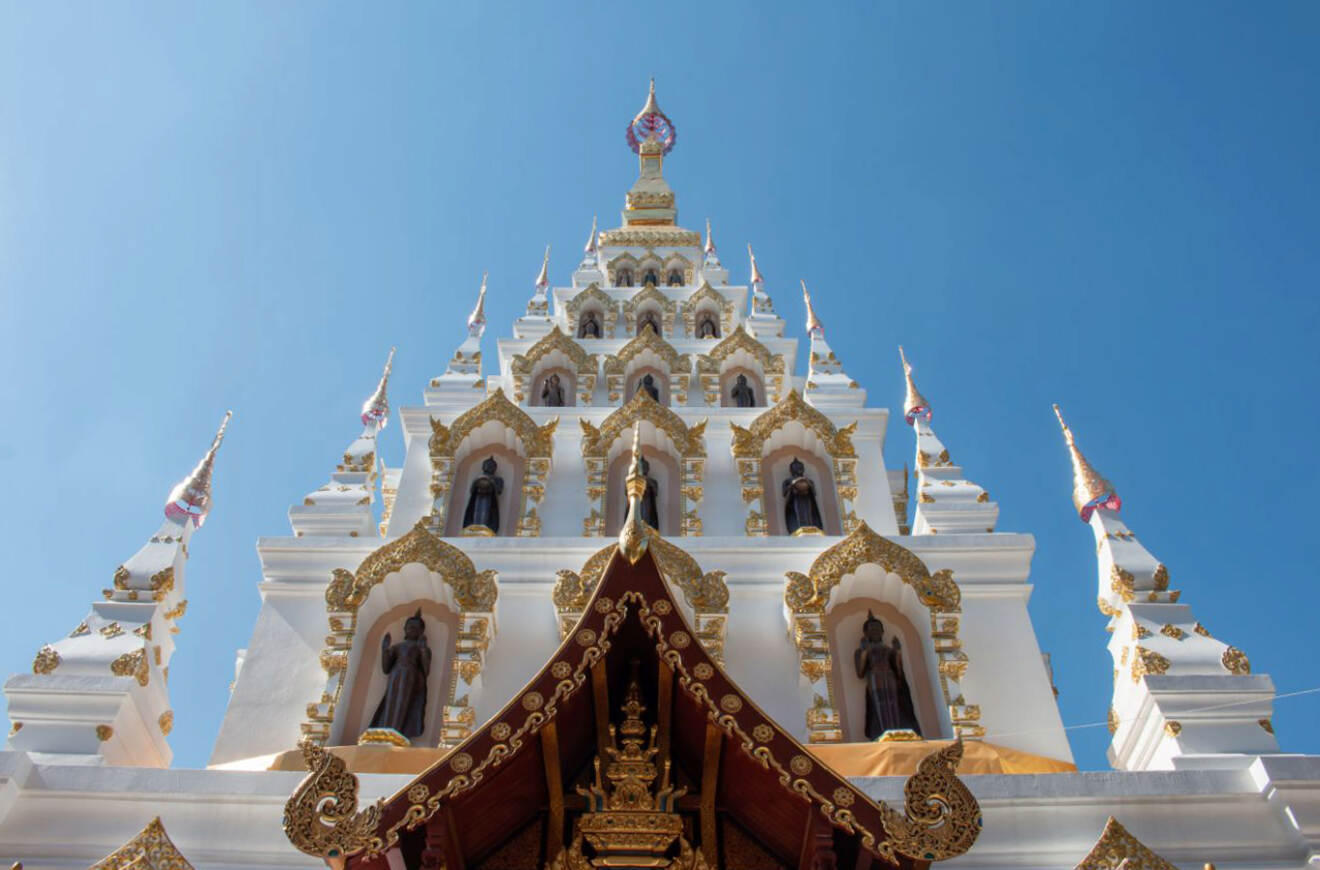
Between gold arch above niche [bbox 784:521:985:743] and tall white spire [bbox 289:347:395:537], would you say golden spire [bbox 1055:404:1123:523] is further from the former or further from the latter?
tall white spire [bbox 289:347:395:537]

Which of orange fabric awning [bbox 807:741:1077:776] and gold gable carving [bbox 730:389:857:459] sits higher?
gold gable carving [bbox 730:389:857:459]

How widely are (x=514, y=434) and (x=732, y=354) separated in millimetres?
3794

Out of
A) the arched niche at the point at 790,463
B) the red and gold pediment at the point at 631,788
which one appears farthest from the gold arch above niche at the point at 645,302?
the red and gold pediment at the point at 631,788

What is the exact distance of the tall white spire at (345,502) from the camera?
39.4ft

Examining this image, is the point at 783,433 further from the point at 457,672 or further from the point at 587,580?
the point at 457,672

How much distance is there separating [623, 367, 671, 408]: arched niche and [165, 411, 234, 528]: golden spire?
221 inches

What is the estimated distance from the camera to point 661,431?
13281 millimetres

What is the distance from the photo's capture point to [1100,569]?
10891 millimetres

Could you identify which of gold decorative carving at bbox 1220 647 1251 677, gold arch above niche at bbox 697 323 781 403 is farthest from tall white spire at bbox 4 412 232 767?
gold decorative carving at bbox 1220 647 1251 677

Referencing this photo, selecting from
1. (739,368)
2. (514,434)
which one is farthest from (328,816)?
(739,368)

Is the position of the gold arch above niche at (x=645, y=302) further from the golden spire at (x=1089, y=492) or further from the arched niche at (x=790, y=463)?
Result: the golden spire at (x=1089, y=492)

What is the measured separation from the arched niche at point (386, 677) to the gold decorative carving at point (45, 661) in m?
2.47

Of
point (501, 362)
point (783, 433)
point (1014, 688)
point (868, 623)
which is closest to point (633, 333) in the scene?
point (501, 362)

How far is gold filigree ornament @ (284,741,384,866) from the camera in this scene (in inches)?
232
